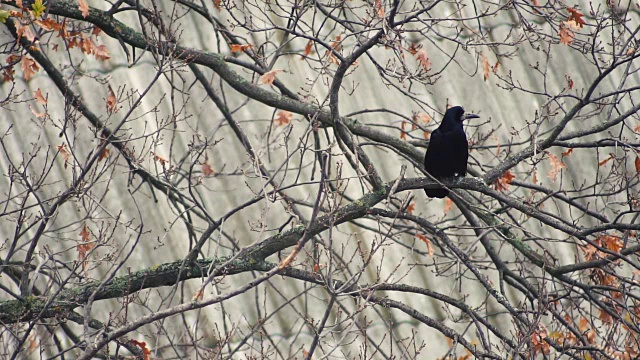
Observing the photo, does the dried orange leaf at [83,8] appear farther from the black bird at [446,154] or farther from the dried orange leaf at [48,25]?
the black bird at [446,154]

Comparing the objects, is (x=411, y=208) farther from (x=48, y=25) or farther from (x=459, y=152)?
(x=48, y=25)

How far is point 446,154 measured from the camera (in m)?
4.73

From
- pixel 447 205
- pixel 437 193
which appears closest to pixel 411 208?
pixel 447 205

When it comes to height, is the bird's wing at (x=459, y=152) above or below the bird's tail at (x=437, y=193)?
above

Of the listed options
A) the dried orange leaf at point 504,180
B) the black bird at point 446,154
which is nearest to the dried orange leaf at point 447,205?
the black bird at point 446,154

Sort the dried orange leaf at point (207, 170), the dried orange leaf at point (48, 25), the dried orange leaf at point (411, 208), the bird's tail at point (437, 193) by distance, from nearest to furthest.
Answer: the dried orange leaf at point (48, 25) < the bird's tail at point (437, 193) < the dried orange leaf at point (207, 170) < the dried orange leaf at point (411, 208)

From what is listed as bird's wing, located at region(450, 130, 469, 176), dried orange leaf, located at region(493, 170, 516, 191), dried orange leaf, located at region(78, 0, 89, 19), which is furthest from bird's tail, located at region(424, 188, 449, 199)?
dried orange leaf, located at region(78, 0, 89, 19)

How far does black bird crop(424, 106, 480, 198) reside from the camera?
4.70 m

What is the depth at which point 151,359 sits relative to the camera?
3500 mm

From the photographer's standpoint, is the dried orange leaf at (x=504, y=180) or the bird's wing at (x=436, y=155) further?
the bird's wing at (x=436, y=155)

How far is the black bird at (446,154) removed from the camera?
4695 mm

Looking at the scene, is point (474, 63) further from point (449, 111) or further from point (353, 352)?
point (353, 352)

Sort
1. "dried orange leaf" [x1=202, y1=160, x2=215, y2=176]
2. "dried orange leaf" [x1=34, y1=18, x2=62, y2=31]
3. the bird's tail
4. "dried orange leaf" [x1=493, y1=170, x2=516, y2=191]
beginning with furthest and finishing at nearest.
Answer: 1. "dried orange leaf" [x1=202, y1=160, x2=215, y2=176]
2. the bird's tail
3. "dried orange leaf" [x1=493, y1=170, x2=516, y2=191]
4. "dried orange leaf" [x1=34, y1=18, x2=62, y2=31]

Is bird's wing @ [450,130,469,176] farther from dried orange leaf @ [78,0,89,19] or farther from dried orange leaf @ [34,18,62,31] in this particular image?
dried orange leaf @ [34,18,62,31]
